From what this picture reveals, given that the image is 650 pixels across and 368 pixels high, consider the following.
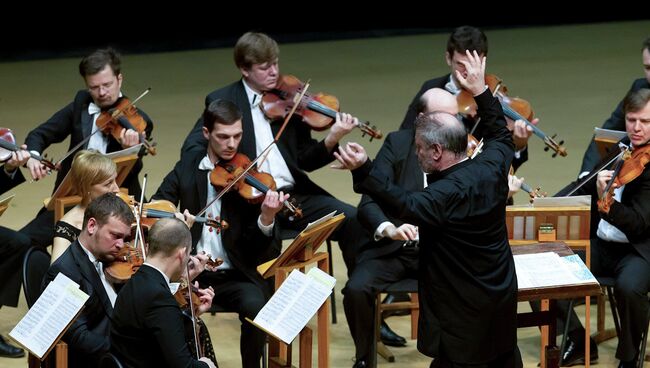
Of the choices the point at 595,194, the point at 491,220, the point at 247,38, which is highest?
the point at 247,38

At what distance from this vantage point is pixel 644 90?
5438 mm

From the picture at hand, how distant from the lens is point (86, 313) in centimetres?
449

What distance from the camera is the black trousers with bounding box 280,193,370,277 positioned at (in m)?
5.96

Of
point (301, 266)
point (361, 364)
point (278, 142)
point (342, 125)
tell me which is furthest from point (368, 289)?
point (278, 142)

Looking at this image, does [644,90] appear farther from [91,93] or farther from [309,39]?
[309,39]

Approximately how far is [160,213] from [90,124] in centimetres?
125

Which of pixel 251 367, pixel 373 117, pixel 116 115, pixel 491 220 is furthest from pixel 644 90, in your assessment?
pixel 373 117

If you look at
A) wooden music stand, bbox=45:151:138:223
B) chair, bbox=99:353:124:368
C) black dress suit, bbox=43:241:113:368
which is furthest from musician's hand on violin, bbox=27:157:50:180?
chair, bbox=99:353:124:368

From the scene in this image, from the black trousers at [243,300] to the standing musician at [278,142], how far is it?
26.2 inches

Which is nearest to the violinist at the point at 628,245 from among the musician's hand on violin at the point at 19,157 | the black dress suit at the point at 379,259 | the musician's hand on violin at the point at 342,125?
the black dress suit at the point at 379,259

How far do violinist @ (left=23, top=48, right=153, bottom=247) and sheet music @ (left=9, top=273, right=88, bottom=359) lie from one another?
5.91 feet

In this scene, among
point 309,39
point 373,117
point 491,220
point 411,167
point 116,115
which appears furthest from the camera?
point 309,39

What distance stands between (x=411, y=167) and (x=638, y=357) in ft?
4.62

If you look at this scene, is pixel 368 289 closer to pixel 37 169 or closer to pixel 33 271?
pixel 33 271
